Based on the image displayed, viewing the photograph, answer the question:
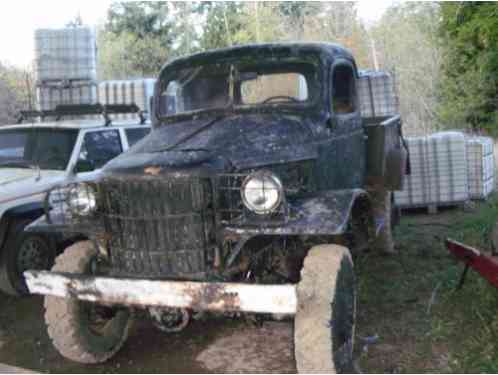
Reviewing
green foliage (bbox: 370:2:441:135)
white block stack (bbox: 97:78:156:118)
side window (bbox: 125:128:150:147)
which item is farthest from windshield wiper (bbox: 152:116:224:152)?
green foliage (bbox: 370:2:441:135)

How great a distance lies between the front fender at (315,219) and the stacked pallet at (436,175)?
5422 millimetres

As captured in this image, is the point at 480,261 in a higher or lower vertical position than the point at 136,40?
lower

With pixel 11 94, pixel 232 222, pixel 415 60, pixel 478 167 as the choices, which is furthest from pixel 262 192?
pixel 11 94

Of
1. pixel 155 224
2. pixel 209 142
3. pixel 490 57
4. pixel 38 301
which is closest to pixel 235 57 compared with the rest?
pixel 209 142

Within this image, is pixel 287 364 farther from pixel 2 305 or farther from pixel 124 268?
pixel 2 305

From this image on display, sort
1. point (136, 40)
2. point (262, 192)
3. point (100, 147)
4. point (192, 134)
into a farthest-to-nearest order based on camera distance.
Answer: point (136, 40) < point (100, 147) < point (192, 134) < point (262, 192)

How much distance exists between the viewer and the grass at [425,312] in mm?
3762

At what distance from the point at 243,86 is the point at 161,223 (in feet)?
5.60

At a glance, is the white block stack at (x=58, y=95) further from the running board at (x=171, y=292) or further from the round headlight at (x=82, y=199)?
the running board at (x=171, y=292)

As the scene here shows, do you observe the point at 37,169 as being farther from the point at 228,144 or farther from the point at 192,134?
the point at 228,144

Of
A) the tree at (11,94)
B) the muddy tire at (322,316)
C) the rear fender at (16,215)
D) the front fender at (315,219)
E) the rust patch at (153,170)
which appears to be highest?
the tree at (11,94)

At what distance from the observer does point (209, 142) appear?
12.2ft

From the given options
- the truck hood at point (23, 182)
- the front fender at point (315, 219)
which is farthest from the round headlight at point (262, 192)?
the truck hood at point (23, 182)

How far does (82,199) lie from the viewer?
3.57 meters
